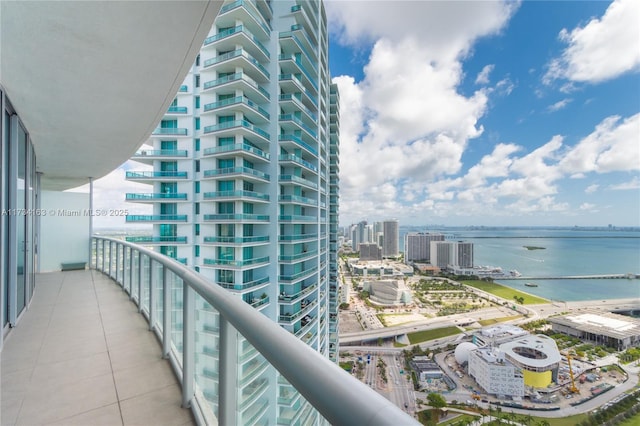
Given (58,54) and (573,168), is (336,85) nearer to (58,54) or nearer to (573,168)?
(58,54)

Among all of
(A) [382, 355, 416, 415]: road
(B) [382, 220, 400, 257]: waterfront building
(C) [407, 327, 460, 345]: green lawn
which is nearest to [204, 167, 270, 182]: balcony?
(A) [382, 355, 416, 415]: road

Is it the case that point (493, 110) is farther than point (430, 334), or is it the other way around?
point (493, 110)

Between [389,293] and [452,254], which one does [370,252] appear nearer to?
[452,254]

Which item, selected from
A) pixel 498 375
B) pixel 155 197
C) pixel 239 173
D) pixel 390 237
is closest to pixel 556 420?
pixel 498 375

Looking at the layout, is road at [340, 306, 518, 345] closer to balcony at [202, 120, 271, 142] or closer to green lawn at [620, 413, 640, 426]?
green lawn at [620, 413, 640, 426]

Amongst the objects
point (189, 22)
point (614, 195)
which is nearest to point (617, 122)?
point (614, 195)

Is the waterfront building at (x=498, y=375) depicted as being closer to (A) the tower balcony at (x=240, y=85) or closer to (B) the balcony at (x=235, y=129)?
(B) the balcony at (x=235, y=129)
